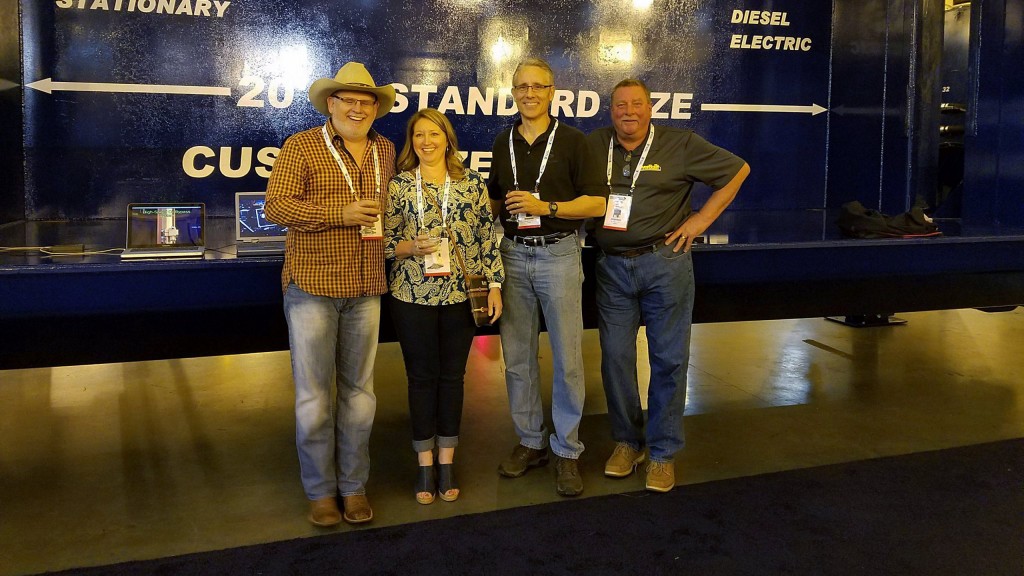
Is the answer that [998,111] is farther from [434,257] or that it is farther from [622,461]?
[434,257]

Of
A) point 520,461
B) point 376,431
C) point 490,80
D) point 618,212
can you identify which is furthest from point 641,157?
point 376,431

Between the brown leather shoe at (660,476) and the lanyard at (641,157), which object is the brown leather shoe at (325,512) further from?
the lanyard at (641,157)

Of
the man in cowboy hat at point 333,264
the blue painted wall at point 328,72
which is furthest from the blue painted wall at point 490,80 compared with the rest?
the man in cowboy hat at point 333,264

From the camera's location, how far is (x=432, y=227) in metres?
2.88

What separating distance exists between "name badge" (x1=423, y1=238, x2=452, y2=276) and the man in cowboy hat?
16 cm

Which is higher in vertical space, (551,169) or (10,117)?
(10,117)

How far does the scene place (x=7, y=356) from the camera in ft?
10.1

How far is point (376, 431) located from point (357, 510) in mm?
1112

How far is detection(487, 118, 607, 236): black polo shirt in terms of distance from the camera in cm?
299

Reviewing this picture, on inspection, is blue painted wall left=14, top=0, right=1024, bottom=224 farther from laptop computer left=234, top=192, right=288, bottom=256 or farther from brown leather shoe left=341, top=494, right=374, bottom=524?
brown leather shoe left=341, top=494, right=374, bottom=524

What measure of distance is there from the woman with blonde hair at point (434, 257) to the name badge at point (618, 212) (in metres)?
0.42

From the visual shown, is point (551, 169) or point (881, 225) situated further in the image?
point (881, 225)

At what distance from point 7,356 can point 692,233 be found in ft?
8.18

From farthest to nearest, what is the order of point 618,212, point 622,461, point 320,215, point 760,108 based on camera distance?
point 760,108 → point 622,461 → point 618,212 → point 320,215
